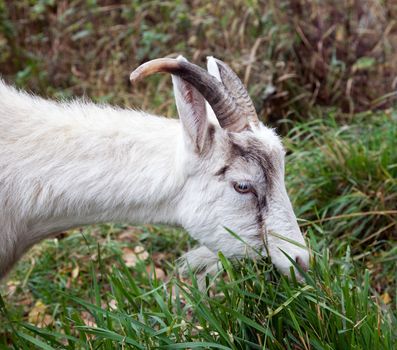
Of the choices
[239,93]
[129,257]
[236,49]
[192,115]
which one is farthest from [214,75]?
[236,49]

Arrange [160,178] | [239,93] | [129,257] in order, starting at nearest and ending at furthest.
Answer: [160,178] < [239,93] < [129,257]

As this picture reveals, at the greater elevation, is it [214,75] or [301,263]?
[214,75]

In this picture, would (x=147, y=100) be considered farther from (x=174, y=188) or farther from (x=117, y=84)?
(x=174, y=188)

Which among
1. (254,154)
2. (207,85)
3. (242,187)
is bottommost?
(242,187)

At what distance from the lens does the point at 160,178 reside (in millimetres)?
3859

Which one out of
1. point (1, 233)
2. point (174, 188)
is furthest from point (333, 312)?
point (1, 233)

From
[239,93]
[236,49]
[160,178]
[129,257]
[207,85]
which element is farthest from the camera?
[236,49]

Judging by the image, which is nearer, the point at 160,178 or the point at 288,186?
the point at 160,178

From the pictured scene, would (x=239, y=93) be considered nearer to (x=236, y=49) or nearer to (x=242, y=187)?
(x=242, y=187)

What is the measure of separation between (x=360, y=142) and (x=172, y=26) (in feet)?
10.7

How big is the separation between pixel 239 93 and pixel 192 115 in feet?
1.45

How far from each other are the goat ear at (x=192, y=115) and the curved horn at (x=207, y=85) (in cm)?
6

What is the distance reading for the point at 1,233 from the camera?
152 inches

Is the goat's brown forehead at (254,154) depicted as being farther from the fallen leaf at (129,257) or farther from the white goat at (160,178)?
the fallen leaf at (129,257)
